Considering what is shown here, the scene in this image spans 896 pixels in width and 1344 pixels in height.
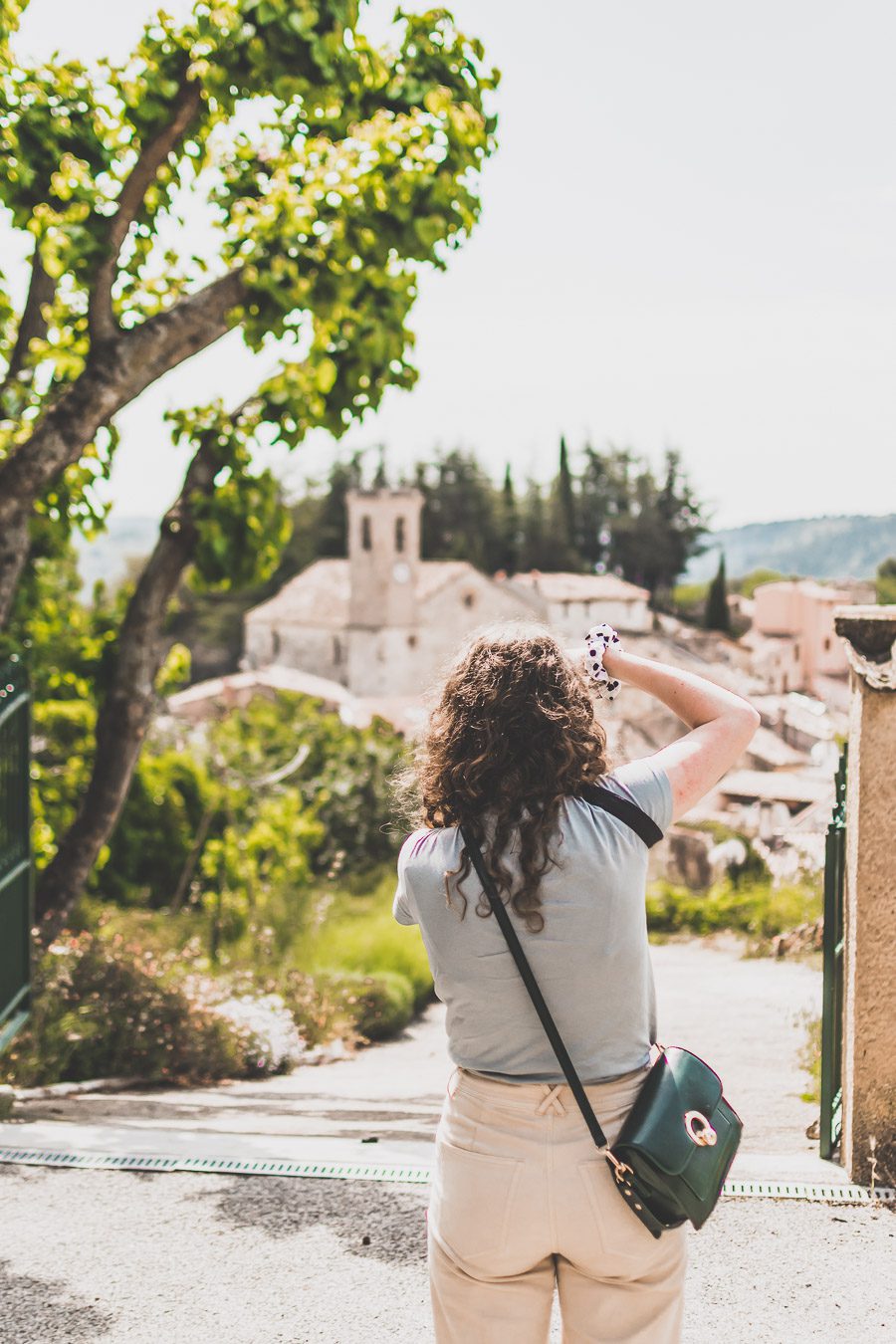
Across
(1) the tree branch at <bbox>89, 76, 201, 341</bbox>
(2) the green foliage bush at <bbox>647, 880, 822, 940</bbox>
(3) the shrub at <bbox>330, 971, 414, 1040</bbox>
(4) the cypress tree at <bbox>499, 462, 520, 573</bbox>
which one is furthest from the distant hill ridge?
(1) the tree branch at <bbox>89, 76, 201, 341</bbox>

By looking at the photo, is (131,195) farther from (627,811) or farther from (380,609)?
(380,609)

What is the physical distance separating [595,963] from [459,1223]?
0.44 m

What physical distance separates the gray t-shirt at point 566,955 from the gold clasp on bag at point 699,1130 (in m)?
0.11

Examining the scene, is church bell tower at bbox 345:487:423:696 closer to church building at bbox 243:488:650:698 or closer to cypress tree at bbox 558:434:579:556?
church building at bbox 243:488:650:698

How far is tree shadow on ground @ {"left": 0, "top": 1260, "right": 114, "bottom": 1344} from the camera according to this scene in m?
2.89

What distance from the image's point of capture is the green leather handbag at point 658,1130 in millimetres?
1858

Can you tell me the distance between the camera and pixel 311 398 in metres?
7.30

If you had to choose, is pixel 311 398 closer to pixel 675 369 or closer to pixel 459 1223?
pixel 459 1223

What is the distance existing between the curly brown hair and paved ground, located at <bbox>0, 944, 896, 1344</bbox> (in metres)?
1.51

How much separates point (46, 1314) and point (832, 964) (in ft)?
7.51

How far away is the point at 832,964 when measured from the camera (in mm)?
3807

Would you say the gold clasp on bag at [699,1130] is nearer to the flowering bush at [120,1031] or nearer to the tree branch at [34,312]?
the flowering bush at [120,1031]

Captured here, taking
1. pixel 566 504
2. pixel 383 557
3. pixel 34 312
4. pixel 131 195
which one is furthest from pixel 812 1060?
pixel 566 504

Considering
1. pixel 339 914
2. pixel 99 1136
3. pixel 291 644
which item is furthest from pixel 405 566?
pixel 99 1136
